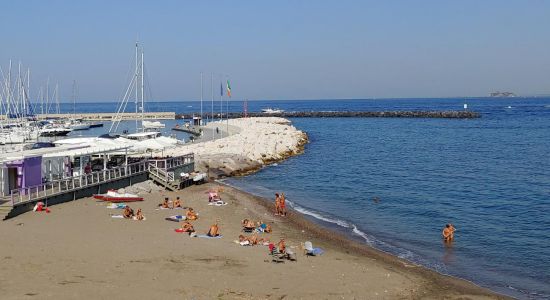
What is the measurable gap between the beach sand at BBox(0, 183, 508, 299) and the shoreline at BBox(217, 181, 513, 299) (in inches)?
2.0

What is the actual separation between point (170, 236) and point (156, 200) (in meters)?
8.94

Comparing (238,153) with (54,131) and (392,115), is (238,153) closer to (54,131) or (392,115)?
(54,131)

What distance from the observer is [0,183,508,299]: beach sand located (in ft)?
49.8

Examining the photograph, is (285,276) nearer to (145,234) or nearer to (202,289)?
(202,289)

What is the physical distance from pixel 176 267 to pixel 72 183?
12605 millimetres

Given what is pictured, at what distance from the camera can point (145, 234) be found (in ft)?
71.2

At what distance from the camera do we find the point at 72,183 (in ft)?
91.2

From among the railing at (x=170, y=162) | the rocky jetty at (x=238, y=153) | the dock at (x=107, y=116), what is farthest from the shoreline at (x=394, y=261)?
the dock at (x=107, y=116)

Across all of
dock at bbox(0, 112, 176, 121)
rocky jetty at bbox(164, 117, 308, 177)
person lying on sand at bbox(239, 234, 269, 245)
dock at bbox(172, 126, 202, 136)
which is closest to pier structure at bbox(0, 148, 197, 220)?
rocky jetty at bbox(164, 117, 308, 177)

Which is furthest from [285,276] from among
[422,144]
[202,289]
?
[422,144]

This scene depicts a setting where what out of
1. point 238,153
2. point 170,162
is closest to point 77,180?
point 170,162

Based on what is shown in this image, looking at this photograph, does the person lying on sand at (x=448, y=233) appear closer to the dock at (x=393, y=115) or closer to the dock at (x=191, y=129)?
the dock at (x=191, y=129)

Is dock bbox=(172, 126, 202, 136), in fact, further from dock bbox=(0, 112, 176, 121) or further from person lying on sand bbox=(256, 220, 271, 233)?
person lying on sand bbox=(256, 220, 271, 233)

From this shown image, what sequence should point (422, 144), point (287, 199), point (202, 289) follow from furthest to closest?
point (422, 144)
point (287, 199)
point (202, 289)
